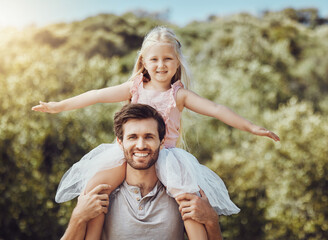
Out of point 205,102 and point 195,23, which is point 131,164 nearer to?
point 205,102

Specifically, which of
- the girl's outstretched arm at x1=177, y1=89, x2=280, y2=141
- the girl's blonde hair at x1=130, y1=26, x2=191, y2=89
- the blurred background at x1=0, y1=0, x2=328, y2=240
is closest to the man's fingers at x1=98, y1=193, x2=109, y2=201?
the girl's outstretched arm at x1=177, y1=89, x2=280, y2=141

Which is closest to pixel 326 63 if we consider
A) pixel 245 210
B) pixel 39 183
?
pixel 245 210

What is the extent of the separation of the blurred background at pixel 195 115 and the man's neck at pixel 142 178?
100 centimetres

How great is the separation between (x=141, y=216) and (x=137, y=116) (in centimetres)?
71

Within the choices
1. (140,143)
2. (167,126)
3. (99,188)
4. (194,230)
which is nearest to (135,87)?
(167,126)

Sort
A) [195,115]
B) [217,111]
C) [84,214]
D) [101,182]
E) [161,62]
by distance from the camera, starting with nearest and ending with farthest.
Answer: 1. [84,214]
2. [101,182]
3. [217,111]
4. [161,62]
5. [195,115]

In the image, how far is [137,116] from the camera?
271cm

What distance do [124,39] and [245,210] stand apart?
40.4 ft

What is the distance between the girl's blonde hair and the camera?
3088mm

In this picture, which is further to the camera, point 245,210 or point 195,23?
point 195,23

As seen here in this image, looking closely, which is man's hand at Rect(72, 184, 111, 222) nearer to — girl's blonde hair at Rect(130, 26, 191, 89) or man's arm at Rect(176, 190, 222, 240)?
man's arm at Rect(176, 190, 222, 240)

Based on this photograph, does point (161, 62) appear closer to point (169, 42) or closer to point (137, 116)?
point (169, 42)

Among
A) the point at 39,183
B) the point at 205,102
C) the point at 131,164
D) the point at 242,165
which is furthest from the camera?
the point at 242,165

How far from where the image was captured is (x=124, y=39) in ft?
65.9
